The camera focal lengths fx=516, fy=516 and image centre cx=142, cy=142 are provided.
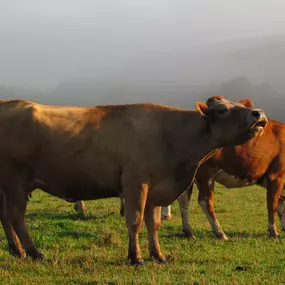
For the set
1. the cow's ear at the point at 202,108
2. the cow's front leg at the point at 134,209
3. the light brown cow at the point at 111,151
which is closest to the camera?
the cow's front leg at the point at 134,209

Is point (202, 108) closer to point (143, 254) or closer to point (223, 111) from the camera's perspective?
point (223, 111)

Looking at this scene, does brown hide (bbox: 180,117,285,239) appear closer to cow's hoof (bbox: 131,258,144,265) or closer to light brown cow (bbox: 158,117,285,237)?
light brown cow (bbox: 158,117,285,237)

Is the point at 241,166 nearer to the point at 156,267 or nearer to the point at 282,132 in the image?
the point at 282,132

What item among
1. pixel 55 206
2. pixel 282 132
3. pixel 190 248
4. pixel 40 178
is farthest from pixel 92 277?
pixel 55 206

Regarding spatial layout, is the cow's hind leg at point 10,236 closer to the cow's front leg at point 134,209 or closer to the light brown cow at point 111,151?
the light brown cow at point 111,151

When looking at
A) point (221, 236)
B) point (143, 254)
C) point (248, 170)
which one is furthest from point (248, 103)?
point (143, 254)

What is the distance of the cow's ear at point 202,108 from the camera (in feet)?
24.3

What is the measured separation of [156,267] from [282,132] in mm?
5692

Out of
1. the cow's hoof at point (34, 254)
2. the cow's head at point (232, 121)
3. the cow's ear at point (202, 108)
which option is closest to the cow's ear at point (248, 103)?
the cow's head at point (232, 121)

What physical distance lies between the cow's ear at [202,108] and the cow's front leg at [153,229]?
5.41 ft

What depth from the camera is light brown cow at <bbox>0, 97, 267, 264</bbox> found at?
7.25 metres

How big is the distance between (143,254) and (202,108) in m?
2.49

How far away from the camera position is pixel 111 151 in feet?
24.0

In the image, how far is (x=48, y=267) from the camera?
22.7 feet
